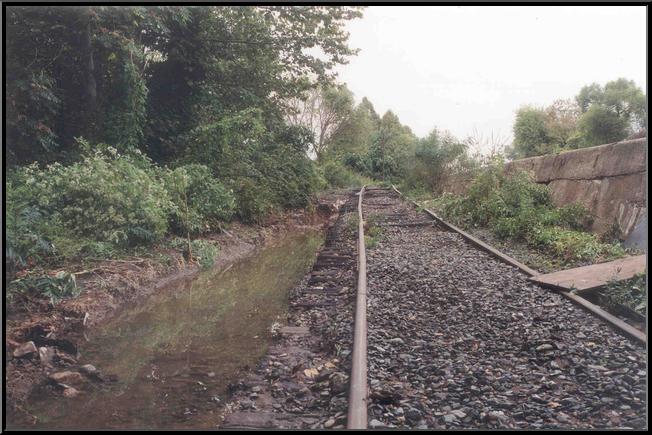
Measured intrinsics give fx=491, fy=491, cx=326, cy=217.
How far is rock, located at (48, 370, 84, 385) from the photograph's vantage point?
3.28 meters

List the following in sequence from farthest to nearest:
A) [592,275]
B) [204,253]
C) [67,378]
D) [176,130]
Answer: [176,130], [204,253], [592,275], [67,378]

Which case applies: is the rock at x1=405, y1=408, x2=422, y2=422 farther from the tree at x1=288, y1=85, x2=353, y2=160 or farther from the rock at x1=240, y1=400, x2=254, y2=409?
the tree at x1=288, y1=85, x2=353, y2=160

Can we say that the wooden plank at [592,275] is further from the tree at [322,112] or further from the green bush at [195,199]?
the tree at [322,112]

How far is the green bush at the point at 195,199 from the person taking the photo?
8.09 meters

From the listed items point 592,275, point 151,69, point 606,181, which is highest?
point 151,69

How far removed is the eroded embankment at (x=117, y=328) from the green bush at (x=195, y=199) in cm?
101

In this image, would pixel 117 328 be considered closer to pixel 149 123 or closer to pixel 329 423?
pixel 329 423

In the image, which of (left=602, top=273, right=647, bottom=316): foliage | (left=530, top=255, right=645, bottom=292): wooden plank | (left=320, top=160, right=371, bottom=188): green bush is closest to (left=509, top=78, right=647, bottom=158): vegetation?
(left=530, top=255, right=645, bottom=292): wooden plank

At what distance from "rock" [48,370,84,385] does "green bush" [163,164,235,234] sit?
4.39m

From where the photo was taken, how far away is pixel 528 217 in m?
8.64

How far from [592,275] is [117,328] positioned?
4.86 metres

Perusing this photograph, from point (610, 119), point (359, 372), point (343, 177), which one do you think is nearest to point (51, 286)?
point (359, 372)

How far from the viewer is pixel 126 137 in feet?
28.7

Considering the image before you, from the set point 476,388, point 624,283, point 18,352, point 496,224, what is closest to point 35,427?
point 18,352
